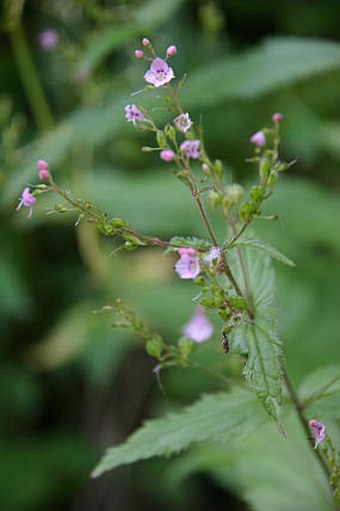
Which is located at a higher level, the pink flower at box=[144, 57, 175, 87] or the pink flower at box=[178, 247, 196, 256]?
the pink flower at box=[144, 57, 175, 87]

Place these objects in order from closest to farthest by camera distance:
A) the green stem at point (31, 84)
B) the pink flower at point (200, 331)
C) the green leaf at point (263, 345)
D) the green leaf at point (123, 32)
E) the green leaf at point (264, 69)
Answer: the green leaf at point (263, 345) → the pink flower at point (200, 331) → the green leaf at point (264, 69) → the green leaf at point (123, 32) → the green stem at point (31, 84)

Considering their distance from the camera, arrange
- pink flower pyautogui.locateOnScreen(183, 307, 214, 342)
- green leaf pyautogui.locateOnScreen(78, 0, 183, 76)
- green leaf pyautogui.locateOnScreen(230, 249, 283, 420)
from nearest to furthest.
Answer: green leaf pyautogui.locateOnScreen(230, 249, 283, 420) < pink flower pyautogui.locateOnScreen(183, 307, 214, 342) < green leaf pyautogui.locateOnScreen(78, 0, 183, 76)

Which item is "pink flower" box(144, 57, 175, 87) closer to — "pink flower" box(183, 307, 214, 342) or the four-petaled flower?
the four-petaled flower

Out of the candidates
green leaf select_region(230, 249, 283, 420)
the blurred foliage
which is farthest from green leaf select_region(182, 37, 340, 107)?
green leaf select_region(230, 249, 283, 420)

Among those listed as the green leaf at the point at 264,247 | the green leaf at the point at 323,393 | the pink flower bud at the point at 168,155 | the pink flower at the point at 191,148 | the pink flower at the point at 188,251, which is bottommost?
the green leaf at the point at 323,393

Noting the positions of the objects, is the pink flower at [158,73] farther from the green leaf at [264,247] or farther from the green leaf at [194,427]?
the green leaf at [194,427]

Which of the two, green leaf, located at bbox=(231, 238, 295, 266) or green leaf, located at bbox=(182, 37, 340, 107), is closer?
green leaf, located at bbox=(231, 238, 295, 266)

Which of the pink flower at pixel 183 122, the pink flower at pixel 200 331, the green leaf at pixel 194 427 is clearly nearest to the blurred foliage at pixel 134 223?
the pink flower at pixel 200 331
